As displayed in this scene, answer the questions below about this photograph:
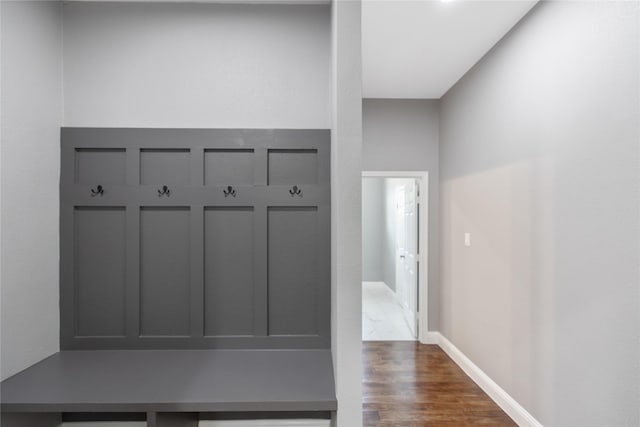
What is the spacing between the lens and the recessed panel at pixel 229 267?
6.25 feet

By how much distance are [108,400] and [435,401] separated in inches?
99.9

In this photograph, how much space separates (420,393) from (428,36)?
3.01 m

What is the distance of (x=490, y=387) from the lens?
3.03 m

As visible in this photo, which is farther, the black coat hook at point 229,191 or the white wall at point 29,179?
the black coat hook at point 229,191

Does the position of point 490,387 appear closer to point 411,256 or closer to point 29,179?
point 411,256

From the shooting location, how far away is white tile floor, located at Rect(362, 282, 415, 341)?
464cm

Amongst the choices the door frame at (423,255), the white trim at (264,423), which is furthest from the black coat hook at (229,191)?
the door frame at (423,255)

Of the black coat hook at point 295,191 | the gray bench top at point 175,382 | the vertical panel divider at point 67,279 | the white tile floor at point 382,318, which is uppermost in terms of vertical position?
the black coat hook at point 295,191

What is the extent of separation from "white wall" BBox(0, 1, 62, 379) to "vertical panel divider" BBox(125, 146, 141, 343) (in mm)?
359

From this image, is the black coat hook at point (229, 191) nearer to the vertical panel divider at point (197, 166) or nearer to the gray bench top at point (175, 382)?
the vertical panel divider at point (197, 166)

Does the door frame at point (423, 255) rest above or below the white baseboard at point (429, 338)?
above

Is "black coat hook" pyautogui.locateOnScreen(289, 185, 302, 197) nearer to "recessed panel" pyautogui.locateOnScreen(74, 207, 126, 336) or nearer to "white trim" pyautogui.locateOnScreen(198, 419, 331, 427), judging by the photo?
"recessed panel" pyautogui.locateOnScreen(74, 207, 126, 336)

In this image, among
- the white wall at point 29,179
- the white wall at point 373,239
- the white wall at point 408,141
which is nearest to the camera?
the white wall at point 29,179

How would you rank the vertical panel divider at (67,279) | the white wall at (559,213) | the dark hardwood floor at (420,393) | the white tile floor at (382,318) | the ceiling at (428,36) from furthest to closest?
the white tile floor at (382,318)
the dark hardwood floor at (420,393)
the ceiling at (428,36)
the vertical panel divider at (67,279)
the white wall at (559,213)
